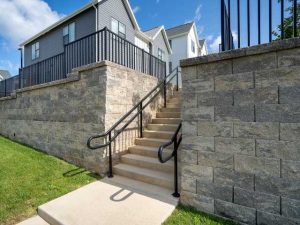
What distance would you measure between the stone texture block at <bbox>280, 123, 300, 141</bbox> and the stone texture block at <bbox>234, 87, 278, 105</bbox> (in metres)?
0.30

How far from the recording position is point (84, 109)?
4.80 m

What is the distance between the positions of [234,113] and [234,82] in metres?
0.41

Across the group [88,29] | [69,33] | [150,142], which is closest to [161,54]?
[88,29]

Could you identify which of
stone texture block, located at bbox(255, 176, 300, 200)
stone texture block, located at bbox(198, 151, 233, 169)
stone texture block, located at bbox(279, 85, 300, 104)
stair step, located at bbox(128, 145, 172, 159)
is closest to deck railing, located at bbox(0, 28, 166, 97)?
stair step, located at bbox(128, 145, 172, 159)

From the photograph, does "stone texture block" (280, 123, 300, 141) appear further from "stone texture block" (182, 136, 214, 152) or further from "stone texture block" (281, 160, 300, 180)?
"stone texture block" (182, 136, 214, 152)

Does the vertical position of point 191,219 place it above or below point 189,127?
below

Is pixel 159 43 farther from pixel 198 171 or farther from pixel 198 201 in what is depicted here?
pixel 198 201

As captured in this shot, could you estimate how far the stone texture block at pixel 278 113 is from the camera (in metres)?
2.25

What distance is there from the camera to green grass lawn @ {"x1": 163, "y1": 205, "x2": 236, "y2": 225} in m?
2.67

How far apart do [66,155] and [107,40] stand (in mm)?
3213

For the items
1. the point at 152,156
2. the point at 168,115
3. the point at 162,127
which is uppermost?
the point at 168,115

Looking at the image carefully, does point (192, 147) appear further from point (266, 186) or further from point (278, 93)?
point (278, 93)

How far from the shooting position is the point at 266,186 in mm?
2434

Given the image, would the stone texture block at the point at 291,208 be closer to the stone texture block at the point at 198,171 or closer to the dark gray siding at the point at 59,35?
the stone texture block at the point at 198,171
